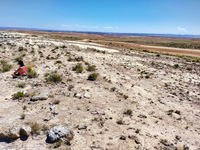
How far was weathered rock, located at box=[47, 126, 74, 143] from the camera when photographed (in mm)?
4242

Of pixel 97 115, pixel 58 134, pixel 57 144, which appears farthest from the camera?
pixel 97 115

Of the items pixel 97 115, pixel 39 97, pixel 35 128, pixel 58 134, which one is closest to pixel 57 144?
pixel 58 134

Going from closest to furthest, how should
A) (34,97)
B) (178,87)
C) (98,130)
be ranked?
(98,130)
(34,97)
(178,87)

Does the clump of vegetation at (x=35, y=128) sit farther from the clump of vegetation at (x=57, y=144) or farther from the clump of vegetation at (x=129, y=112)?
the clump of vegetation at (x=129, y=112)

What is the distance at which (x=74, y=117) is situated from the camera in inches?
220

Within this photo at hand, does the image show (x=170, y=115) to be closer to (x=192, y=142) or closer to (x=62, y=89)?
(x=192, y=142)

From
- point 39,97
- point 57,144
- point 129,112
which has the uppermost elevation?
point 39,97

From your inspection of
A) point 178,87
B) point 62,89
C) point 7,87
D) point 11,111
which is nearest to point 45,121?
point 11,111

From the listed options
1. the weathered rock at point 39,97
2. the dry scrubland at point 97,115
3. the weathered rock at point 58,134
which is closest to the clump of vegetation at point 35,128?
the dry scrubland at point 97,115

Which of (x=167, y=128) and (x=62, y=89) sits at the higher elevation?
(x=62, y=89)

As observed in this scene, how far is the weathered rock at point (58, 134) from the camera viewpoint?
4242 mm

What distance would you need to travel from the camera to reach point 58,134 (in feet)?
14.2

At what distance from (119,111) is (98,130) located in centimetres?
172

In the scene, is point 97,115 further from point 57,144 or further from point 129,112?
point 57,144
